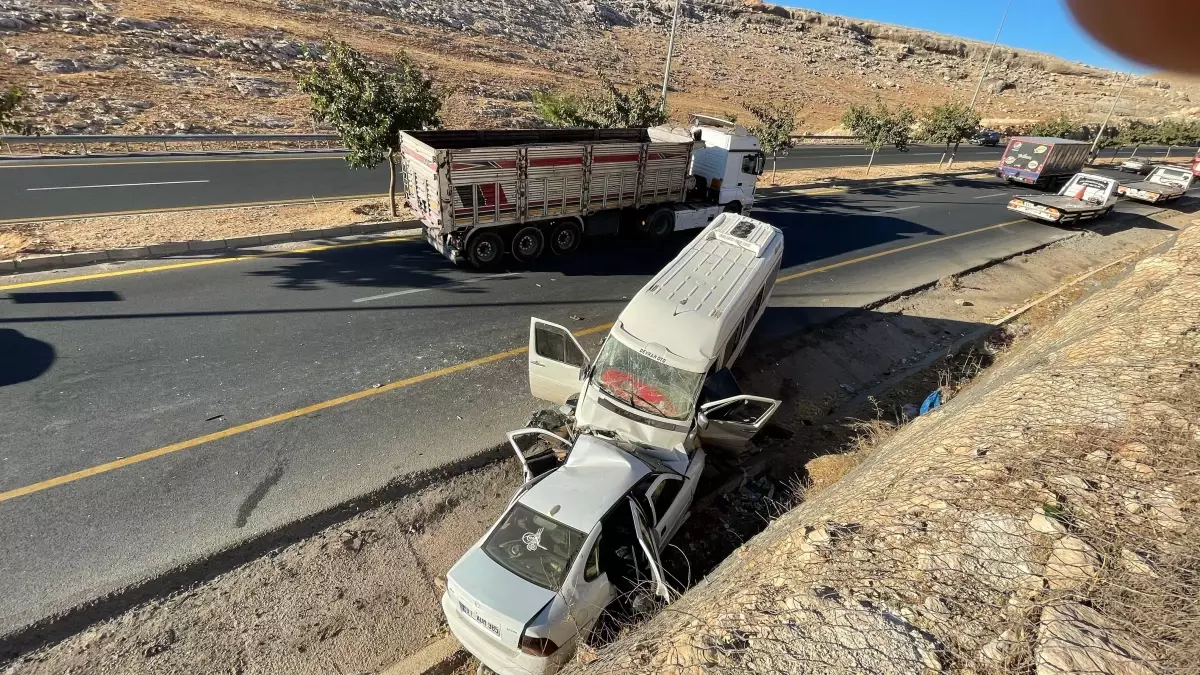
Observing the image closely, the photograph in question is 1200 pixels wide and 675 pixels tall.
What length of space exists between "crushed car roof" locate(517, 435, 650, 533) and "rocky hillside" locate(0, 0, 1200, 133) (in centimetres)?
463

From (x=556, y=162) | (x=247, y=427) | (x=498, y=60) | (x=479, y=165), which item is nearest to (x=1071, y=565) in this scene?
(x=247, y=427)

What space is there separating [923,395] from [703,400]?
5.28 m

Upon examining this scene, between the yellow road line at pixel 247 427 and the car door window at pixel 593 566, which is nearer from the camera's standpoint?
the car door window at pixel 593 566

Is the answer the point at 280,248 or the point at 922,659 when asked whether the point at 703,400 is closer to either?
the point at 922,659

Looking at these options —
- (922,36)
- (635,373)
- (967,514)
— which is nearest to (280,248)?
(635,373)

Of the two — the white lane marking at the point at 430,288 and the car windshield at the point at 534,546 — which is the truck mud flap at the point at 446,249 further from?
the car windshield at the point at 534,546

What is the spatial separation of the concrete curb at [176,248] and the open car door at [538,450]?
1000 cm

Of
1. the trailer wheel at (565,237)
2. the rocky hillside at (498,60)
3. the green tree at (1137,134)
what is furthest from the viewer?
the green tree at (1137,134)

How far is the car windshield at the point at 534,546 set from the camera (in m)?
Answer: 4.59

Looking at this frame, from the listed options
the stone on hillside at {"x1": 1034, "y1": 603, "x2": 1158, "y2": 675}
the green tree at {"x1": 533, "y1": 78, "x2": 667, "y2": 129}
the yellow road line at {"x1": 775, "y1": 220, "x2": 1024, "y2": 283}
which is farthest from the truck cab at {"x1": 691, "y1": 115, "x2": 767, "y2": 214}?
the stone on hillside at {"x1": 1034, "y1": 603, "x2": 1158, "y2": 675}

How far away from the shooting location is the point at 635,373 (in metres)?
6.70

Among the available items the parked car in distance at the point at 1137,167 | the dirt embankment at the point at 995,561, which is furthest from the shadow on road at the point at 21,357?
the parked car in distance at the point at 1137,167

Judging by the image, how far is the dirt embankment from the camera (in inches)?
115

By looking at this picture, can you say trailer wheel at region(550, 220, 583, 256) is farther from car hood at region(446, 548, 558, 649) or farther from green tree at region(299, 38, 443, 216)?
car hood at region(446, 548, 558, 649)
